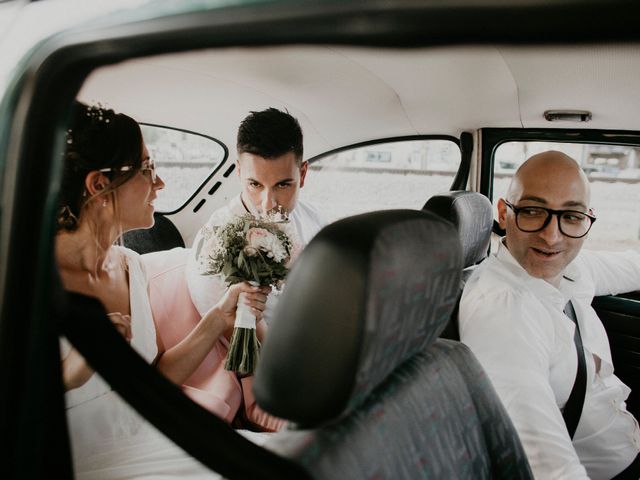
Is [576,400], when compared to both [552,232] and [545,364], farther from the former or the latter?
[552,232]

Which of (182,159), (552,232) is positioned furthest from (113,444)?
(182,159)

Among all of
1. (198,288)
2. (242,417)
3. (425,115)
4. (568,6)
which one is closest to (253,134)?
(198,288)

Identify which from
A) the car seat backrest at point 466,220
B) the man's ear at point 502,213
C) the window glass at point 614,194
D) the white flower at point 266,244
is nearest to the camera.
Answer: the car seat backrest at point 466,220

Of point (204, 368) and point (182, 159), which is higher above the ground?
point (182, 159)

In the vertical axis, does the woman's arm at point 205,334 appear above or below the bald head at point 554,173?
below

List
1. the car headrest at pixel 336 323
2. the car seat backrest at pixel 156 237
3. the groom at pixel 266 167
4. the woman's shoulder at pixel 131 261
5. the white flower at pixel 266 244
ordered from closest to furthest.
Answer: the car headrest at pixel 336 323 → the woman's shoulder at pixel 131 261 → the white flower at pixel 266 244 → the groom at pixel 266 167 → the car seat backrest at pixel 156 237

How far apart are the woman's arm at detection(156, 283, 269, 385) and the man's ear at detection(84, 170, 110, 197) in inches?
28.2

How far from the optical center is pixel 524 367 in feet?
5.05

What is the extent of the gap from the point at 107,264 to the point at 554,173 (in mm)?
1646

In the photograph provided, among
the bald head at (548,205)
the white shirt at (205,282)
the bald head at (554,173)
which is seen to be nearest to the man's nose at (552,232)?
the bald head at (548,205)

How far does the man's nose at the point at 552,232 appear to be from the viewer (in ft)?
6.31

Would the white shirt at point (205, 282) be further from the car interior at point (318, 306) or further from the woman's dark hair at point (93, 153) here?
the car interior at point (318, 306)

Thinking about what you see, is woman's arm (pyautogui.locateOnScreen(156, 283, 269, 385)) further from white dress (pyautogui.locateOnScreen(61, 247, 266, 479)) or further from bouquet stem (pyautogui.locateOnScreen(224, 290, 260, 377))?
white dress (pyautogui.locateOnScreen(61, 247, 266, 479))

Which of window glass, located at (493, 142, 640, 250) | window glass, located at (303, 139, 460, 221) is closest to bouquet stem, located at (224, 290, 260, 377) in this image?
window glass, located at (303, 139, 460, 221)
